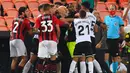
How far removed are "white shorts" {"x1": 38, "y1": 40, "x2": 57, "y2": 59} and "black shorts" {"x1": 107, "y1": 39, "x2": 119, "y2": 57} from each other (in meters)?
2.28

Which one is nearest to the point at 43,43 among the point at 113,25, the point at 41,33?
the point at 41,33

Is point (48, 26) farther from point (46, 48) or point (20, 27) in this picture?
point (20, 27)

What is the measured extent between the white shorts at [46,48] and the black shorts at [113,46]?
2.28 metres

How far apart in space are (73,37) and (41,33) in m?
1.02

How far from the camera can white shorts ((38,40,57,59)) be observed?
9773mm

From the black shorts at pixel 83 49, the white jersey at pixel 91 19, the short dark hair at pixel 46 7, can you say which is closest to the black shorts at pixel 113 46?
the white jersey at pixel 91 19


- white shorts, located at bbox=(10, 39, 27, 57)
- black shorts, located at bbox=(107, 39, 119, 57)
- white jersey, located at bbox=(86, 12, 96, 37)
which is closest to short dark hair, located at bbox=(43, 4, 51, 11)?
white jersey, located at bbox=(86, 12, 96, 37)

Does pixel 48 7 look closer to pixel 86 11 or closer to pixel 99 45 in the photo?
pixel 86 11

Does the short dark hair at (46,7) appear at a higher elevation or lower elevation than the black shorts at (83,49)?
higher

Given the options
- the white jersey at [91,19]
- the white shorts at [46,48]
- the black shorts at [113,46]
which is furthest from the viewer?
the black shorts at [113,46]

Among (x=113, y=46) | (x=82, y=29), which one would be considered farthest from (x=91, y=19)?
(x=113, y=46)

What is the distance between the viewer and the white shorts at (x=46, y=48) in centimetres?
977

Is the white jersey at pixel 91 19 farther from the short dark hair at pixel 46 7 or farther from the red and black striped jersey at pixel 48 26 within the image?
the short dark hair at pixel 46 7

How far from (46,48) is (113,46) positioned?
2.47 m
